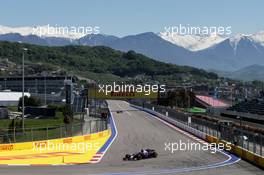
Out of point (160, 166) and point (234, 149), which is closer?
point (160, 166)

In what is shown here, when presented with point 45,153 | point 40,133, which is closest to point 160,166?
point 45,153

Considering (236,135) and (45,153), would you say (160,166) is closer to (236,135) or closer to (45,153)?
(236,135)

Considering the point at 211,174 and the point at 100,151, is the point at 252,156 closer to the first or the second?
the point at 211,174

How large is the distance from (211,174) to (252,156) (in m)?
7.08

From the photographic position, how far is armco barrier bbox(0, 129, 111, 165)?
1398 inches

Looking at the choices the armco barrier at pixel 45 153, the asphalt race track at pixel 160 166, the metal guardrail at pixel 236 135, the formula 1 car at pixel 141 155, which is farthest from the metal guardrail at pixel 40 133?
the metal guardrail at pixel 236 135

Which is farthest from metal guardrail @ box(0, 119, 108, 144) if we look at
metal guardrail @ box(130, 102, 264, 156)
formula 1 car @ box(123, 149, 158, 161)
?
metal guardrail @ box(130, 102, 264, 156)

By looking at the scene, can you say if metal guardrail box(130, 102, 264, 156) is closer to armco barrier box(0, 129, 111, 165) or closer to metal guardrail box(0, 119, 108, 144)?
armco barrier box(0, 129, 111, 165)

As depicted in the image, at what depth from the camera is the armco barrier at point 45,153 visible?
35519 mm

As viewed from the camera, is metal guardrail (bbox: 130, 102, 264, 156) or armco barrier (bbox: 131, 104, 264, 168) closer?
armco barrier (bbox: 131, 104, 264, 168)

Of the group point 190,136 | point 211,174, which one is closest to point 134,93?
point 190,136

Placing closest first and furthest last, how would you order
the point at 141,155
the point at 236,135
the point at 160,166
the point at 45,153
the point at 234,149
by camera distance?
the point at 160,166
the point at 141,155
the point at 45,153
the point at 234,149
the point at 236,135

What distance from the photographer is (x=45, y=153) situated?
3909cm

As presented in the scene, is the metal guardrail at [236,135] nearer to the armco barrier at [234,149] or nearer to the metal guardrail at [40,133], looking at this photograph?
the armco barrier at [234,149]
